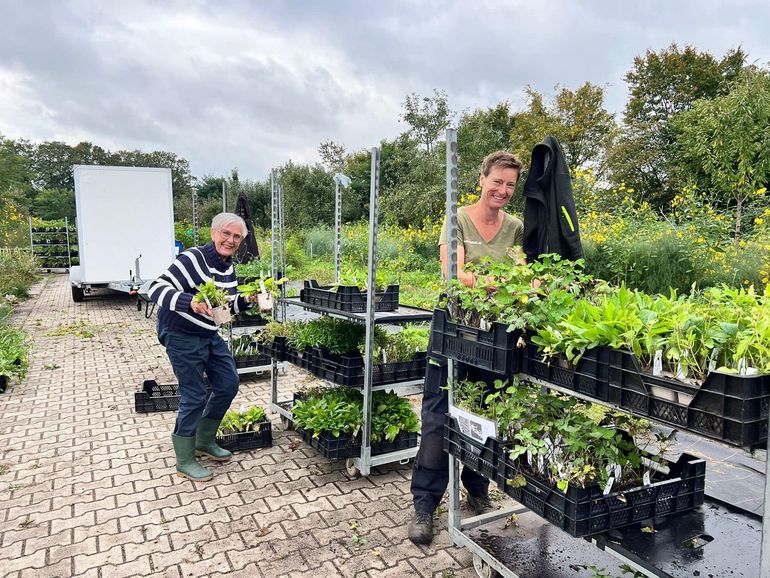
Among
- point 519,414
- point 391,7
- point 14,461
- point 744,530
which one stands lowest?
point 14,461

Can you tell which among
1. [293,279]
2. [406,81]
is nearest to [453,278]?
[293,279]

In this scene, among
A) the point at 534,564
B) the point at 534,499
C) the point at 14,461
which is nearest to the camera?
the point at 534,499

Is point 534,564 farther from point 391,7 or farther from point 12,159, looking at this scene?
point 12,159

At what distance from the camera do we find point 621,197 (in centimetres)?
1426

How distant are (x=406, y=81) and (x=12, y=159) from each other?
9978 millimetres

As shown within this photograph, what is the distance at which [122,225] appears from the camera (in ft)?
38.8

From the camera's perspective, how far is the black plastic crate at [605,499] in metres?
2.19

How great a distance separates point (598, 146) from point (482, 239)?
60.5 feet

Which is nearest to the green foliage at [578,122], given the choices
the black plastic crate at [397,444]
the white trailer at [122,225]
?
the white trailer at [122,225]

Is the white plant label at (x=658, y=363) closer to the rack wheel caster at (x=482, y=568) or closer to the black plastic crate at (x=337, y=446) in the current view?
the rack wheel caster at (x=482, y=568)

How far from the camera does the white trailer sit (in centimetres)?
1153

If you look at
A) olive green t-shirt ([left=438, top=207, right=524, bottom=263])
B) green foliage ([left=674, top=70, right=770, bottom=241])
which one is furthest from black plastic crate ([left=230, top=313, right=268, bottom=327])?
green foliage ([left=674, top=70, right=770, bottom=241])

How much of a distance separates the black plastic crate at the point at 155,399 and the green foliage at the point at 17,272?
7796 mm

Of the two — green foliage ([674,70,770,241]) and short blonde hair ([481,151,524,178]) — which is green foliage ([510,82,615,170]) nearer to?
green foliage ([674,70,770,241])
